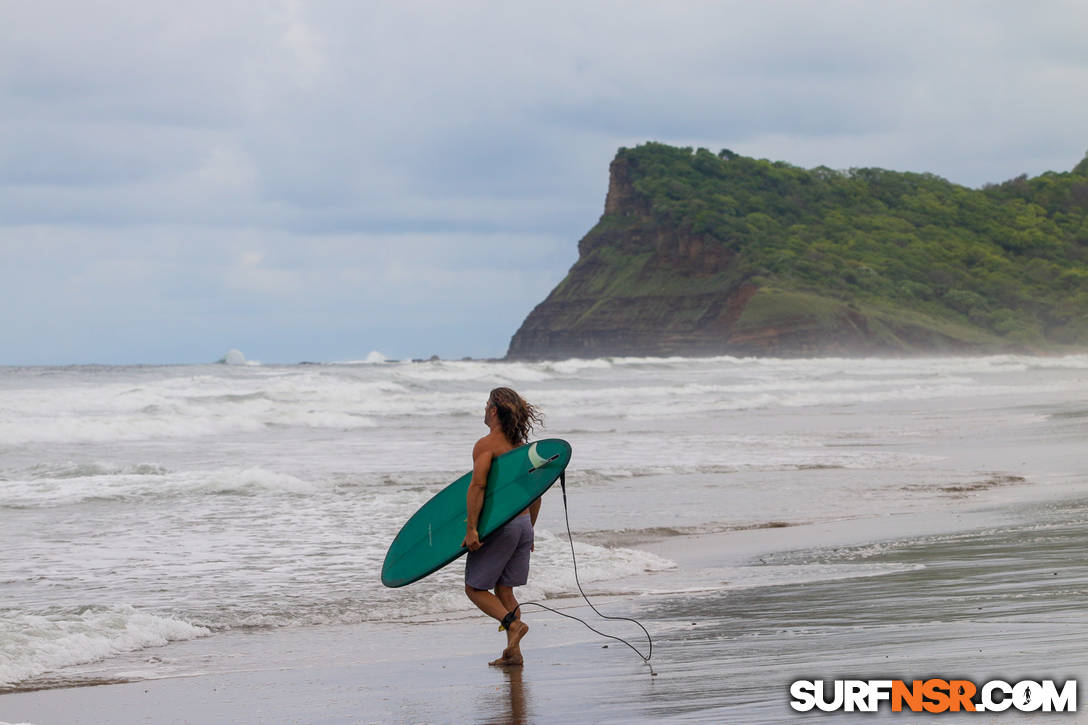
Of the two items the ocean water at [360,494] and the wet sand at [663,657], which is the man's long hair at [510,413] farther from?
the ocean water at [360,494]

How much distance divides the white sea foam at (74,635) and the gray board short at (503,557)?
2.20m

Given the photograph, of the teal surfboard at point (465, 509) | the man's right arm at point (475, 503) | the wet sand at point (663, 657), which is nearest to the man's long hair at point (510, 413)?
the teal surfboard at point (465, 509)

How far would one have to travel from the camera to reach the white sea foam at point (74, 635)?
579 centimetres

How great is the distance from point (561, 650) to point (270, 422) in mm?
22074

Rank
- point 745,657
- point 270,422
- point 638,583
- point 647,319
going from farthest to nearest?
point 647,319
point 270,422
point 638,583
point 745,657

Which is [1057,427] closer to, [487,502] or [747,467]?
[747,467]

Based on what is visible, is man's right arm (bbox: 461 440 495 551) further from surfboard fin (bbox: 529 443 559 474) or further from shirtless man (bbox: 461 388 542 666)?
surfboard fin (bbox: 529 443 559 474)

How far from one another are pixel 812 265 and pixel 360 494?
11045 cm

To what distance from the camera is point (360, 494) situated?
487 inches

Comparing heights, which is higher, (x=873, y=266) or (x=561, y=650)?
(x=873, y=266)

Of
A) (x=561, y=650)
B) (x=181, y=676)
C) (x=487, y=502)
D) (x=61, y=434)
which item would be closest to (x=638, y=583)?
(x=561, y=650)

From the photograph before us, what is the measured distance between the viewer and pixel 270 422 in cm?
2673

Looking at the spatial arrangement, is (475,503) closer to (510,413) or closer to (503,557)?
(503,557)

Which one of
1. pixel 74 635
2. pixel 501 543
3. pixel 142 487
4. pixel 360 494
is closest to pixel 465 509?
pixel 501 543
